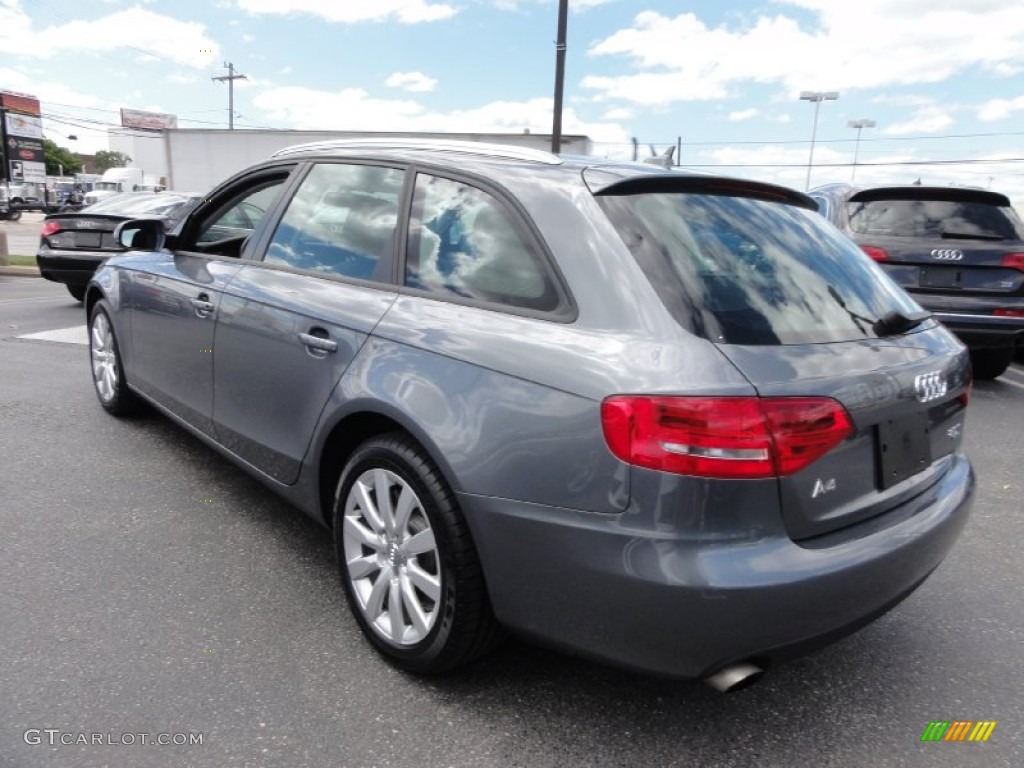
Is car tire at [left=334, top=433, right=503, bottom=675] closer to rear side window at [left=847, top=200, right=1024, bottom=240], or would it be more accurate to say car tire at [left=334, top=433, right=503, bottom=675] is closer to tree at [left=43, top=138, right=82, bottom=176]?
rear side window at [left=847, top=200, right=1024, bottom=240]

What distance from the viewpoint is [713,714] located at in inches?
88.7

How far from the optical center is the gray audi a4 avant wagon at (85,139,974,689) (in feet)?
5.88

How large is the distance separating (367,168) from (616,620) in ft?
6.05

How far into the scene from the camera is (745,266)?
84.7 inches

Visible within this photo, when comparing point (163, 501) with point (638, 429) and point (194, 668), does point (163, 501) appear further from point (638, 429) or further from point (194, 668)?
point (638, 429)

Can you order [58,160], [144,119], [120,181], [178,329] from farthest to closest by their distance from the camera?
[144,119], [58,160], [120,181], [178,329]

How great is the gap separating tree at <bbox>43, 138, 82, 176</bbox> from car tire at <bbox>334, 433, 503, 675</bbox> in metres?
94.1

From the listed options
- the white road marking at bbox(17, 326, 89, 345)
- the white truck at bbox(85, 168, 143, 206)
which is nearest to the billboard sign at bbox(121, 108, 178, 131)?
the white truck at bbox(85, 168, 143, 206)

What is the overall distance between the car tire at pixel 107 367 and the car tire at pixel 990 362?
6618 mm

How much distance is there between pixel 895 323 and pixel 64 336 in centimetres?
742

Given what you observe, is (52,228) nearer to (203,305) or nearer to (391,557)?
(203,305)

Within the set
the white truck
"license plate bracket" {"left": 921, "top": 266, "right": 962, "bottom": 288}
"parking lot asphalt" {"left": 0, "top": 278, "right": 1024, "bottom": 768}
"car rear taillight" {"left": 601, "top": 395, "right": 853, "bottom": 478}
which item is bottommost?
"parking lot asphalt" {"left": 0, "top": 278, "right": 1024, "bottom": 768}

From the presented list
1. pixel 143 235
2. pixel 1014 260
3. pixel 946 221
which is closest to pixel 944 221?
pixel 946 221
